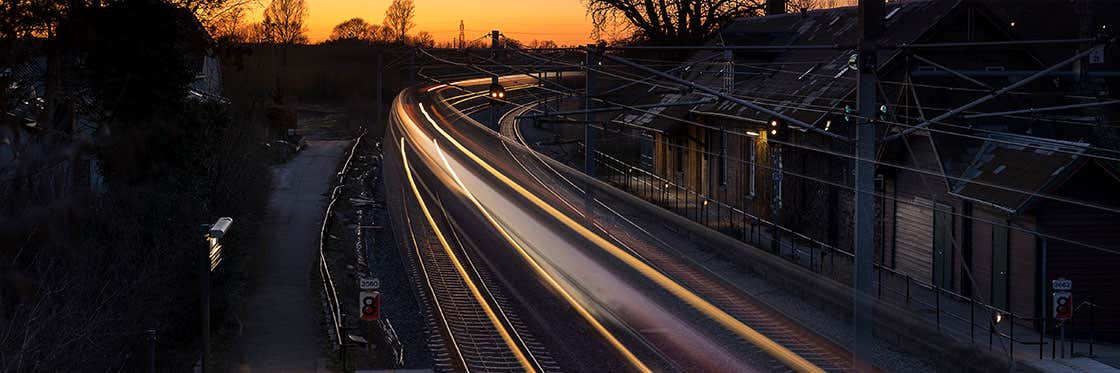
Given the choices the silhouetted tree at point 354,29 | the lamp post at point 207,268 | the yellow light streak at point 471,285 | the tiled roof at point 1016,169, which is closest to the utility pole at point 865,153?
the yellow light streak at point 471,285

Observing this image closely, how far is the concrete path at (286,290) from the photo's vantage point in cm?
1638

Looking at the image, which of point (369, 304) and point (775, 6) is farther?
point (775, 6)

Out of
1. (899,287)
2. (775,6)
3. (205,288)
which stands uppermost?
(775,6)

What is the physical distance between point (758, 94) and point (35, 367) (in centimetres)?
2487

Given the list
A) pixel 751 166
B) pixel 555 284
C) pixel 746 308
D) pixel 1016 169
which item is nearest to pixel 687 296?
pixel 746 308

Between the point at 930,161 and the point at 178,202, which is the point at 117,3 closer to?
the point at 178,202

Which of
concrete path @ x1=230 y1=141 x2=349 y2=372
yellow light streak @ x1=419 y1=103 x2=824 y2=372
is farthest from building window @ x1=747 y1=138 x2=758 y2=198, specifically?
concrete path @ x1=230 y1=141 x2=349 y2=372

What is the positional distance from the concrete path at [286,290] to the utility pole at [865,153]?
23.6 ft

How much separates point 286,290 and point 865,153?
39.4 ft

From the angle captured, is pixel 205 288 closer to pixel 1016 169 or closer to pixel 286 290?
pixel 286 290

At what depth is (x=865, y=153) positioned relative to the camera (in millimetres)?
12648

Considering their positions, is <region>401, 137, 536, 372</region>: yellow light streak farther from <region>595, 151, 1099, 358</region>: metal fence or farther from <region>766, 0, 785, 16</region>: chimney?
<region>766, 0, 785, 16</region>: chimney

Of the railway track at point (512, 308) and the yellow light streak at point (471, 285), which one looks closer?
the railway track at point (512, 308)

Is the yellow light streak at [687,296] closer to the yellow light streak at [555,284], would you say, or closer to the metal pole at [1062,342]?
the yellow light streak at [555,284]
